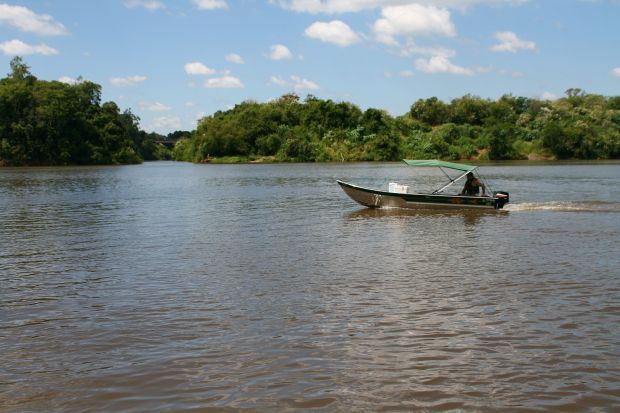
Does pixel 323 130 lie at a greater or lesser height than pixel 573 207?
greater

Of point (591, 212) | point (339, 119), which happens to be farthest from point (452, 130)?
point (591, 212)

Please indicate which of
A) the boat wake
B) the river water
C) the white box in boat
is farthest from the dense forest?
the river water

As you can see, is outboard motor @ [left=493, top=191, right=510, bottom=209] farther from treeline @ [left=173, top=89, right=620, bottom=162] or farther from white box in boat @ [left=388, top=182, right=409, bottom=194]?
treeline @ [left=173, top=89, right=620, bottom=162]

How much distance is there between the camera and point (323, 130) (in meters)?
120

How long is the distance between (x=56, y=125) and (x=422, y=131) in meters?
68.5

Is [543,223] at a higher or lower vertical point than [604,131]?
lower

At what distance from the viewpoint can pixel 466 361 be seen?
7.39 m

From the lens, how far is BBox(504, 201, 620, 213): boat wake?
25758mm

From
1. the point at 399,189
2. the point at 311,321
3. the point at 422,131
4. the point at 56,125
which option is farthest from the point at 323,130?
the point at 311,321

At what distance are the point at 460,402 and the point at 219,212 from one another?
69.0 ft

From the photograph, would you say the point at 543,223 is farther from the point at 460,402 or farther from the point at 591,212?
the point at 460,402

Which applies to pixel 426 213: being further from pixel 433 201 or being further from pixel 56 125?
pixel 56 125

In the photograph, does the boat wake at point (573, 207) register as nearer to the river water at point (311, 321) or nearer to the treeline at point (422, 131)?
the river water at point (311, 321)

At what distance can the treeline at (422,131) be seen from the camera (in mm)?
106500
